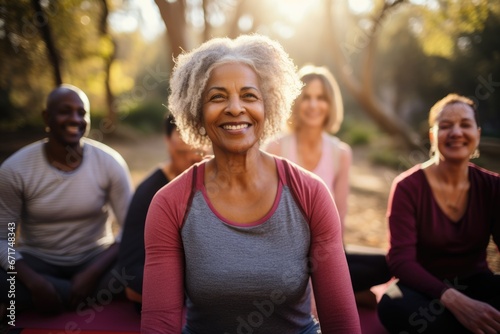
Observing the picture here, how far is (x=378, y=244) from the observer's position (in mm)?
4918

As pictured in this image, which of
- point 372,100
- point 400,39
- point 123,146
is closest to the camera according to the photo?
point 372,100

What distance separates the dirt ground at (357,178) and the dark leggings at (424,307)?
5.63ft

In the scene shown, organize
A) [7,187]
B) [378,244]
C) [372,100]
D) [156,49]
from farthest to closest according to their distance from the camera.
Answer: [156,49], [372,100], [378,244], [7,187]

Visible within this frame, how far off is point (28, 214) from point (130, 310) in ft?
3.42

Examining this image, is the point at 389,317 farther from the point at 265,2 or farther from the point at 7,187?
the point at 265,2

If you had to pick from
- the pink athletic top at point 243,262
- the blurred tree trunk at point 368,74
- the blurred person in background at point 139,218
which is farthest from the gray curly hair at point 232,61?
the blurred tree trunk at point 368,74

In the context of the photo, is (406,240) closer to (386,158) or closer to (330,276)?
(330,276)

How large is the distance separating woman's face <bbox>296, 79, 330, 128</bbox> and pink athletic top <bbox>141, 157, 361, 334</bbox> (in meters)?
1.83

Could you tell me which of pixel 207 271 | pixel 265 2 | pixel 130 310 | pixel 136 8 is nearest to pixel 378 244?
pixel 130 310

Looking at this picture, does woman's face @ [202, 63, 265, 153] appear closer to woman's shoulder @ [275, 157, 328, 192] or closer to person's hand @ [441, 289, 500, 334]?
woman's shoulder @ [275, 157, 328, 192]

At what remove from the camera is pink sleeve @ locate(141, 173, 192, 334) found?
5.42 ft

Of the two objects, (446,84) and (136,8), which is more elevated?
(136,8)

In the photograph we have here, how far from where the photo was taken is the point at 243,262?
1.63 m

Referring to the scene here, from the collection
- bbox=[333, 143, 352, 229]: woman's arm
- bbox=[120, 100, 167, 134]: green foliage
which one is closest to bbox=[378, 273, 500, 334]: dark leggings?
bbox=[333, 143, 352, 229]: woman's arm
